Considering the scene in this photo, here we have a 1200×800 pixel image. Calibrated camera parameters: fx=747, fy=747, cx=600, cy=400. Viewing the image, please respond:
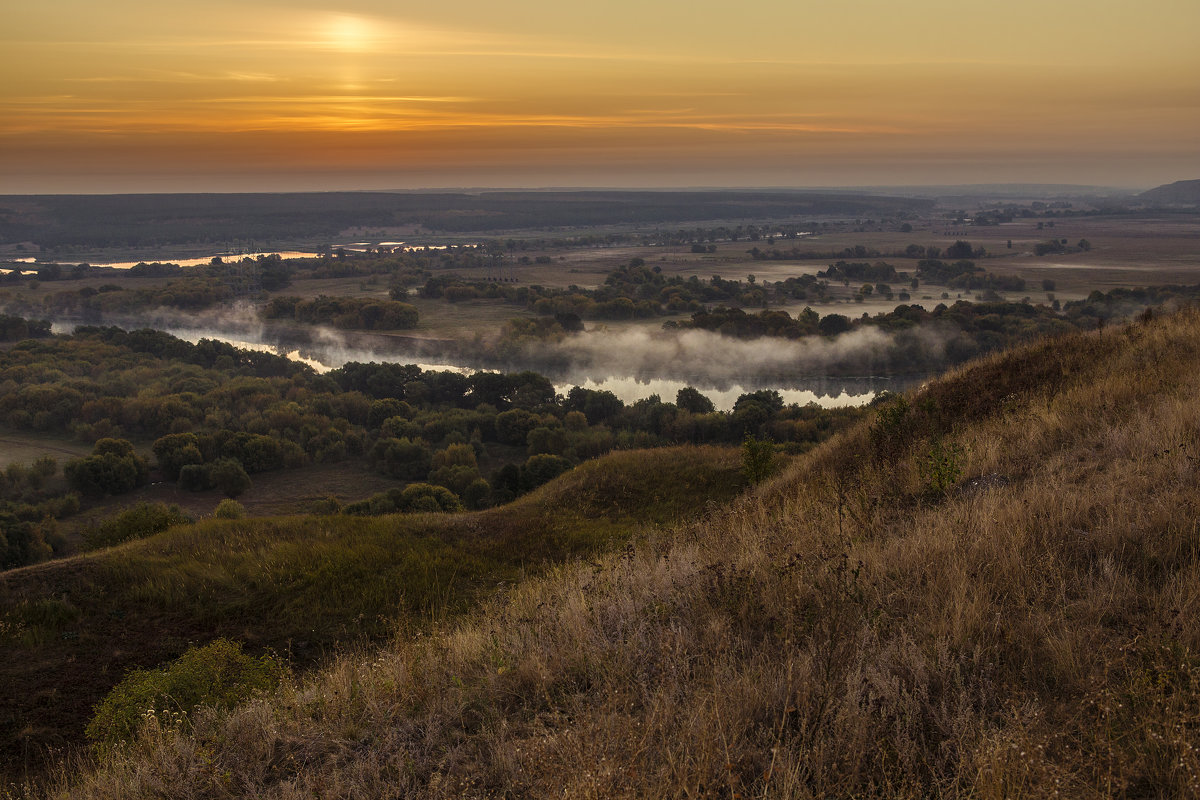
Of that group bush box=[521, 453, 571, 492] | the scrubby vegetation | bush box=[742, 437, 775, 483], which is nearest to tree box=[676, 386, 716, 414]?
the scrubby vegetation

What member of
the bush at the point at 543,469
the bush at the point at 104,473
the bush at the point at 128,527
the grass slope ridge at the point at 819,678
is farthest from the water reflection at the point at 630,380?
the grass slope ridge at the point at 819,678

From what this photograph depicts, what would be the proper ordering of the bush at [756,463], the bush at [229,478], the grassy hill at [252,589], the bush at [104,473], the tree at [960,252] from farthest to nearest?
the tree at [960,252], the bush at [229,478], the bush at [104,473], the bush at [756,463], the grassy hill at [252,589]

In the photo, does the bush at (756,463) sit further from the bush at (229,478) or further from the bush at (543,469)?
the bush at (229,478)

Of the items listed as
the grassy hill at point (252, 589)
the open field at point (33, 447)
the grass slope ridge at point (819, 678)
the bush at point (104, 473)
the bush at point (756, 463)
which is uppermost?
the grass slope ridge at point (819, 678)

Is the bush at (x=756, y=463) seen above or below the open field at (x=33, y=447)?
above

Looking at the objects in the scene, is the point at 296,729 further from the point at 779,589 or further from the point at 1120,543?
the point at 1120,543

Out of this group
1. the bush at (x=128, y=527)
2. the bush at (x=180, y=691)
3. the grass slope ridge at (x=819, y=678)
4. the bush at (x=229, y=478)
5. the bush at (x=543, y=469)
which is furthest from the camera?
the bush at (x=229, y=478)
